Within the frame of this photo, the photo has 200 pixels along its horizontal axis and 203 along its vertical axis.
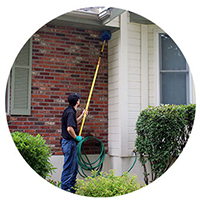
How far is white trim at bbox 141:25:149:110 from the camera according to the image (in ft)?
21.4

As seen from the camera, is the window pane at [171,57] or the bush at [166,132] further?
the window pane at [171,57]

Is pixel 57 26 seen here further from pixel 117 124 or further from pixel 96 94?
pixel 117 124

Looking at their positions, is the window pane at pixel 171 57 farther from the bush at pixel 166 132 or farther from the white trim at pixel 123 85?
the bush at pixel 166 132

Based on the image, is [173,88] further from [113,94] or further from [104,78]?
[104,78]

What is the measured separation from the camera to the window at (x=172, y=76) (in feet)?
21.3

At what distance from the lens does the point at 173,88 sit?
6.52 meters

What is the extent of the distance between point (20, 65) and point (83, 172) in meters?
2.37

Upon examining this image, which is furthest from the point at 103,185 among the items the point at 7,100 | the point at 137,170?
the point at 7,100

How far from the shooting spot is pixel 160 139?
218 inches

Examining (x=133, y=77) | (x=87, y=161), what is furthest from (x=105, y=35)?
(x=87, y=161)

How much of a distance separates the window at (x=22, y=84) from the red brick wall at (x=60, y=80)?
0.32ft

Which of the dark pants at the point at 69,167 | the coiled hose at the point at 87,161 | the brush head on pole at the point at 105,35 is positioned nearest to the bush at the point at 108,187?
the dark pants at the point at 69,167

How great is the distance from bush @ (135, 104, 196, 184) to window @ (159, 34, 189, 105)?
0.92 metres

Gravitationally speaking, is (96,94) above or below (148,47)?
below
